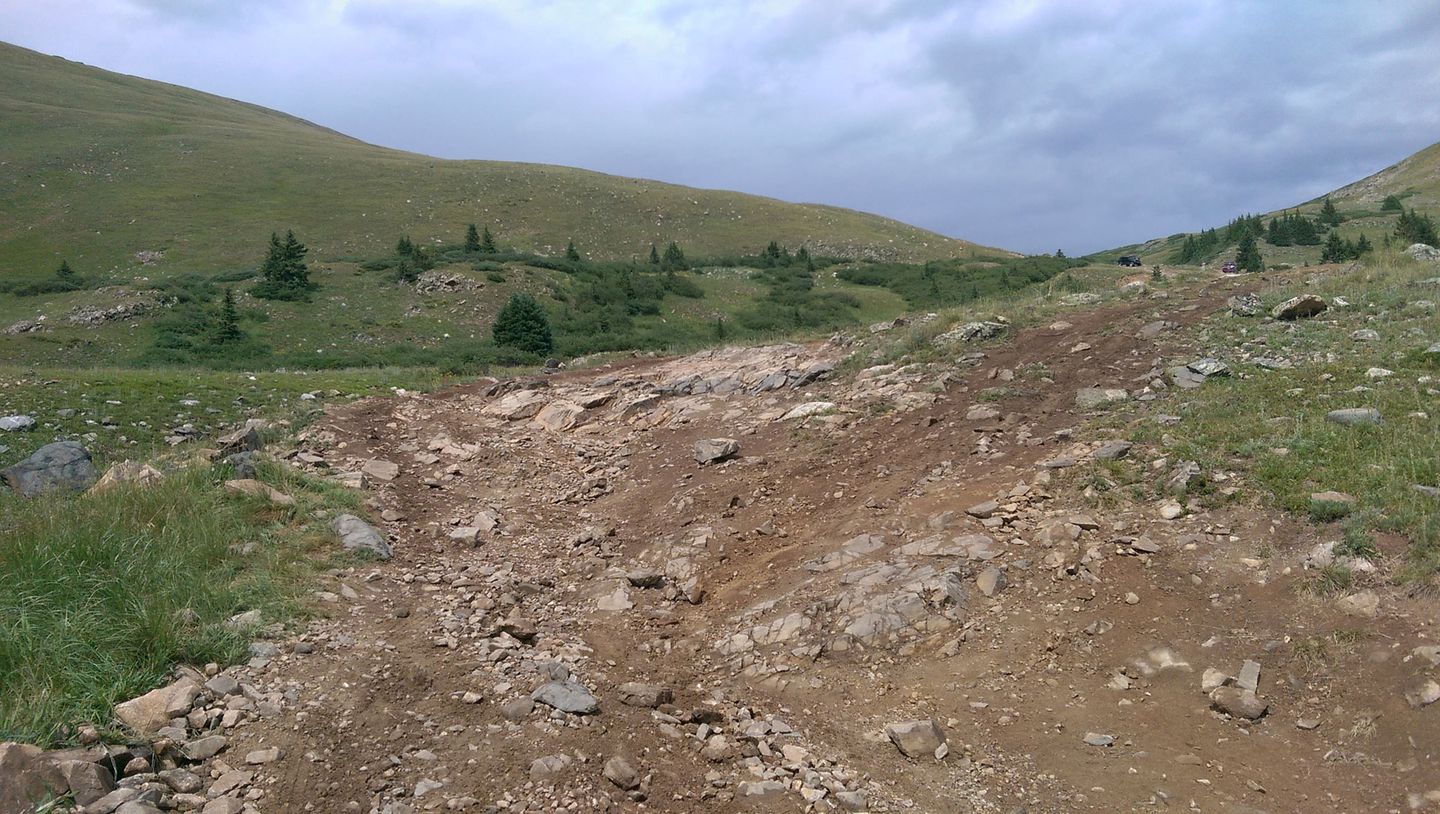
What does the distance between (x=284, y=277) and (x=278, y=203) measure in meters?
24.6

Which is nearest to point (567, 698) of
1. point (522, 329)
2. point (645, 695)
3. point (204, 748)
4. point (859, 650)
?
point (645, 695)

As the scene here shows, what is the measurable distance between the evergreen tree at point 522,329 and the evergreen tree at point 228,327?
9500 mm

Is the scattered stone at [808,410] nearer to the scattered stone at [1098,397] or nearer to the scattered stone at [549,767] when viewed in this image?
the scattered stone at [1098,397]

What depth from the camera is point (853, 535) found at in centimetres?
688

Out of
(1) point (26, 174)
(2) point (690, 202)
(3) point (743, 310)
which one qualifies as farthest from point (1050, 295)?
(1) point (26, 174)

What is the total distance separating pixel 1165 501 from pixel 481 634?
18.6 feet

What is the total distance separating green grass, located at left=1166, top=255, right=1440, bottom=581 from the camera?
17.6ft

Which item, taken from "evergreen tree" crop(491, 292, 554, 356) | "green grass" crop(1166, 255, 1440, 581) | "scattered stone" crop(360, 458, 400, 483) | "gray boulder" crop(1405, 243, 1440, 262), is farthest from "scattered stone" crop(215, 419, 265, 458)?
"gray boulder" crop(1405, 243, 1440, 262)

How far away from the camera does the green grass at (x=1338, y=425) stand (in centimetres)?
537

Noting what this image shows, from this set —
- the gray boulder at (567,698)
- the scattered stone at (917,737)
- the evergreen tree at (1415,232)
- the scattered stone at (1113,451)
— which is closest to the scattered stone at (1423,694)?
the scattered stone at (917,737)

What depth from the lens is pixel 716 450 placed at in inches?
388

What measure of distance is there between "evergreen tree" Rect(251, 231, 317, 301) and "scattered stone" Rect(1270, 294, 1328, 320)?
3337cm

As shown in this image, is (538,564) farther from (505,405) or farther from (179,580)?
(505,405)

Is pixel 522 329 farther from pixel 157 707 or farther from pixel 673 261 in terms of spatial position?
pixel 157 707
